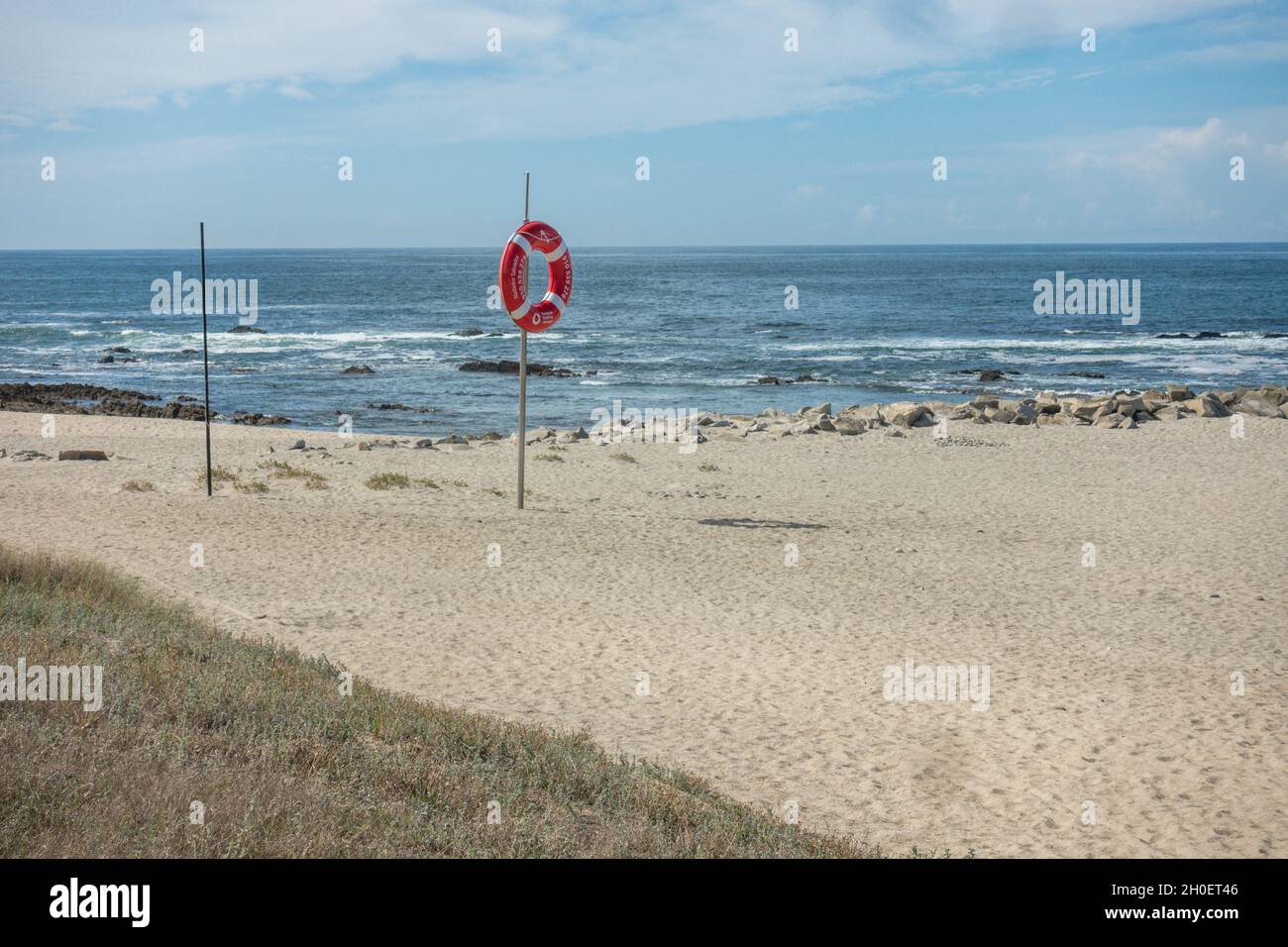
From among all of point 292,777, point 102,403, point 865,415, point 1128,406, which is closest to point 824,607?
point 292,777

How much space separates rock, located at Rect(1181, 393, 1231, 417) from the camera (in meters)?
23.2

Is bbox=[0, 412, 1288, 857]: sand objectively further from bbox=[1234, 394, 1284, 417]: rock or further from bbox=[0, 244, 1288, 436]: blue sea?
bbox=[1234, 394, 1284, 417]: rock

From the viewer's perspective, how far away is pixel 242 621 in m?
9.10

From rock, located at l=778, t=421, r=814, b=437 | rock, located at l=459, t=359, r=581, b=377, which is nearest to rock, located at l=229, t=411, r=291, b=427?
rock, located at l=459, t=359, r=581, b=377

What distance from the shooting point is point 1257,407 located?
77.7ft

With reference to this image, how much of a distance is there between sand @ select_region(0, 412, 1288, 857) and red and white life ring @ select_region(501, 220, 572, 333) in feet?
8.64

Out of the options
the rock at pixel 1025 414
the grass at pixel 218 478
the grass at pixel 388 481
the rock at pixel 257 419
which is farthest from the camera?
the rock at pixel 257 419

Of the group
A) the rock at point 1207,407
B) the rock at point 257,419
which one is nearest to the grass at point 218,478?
the rock at point 257,419

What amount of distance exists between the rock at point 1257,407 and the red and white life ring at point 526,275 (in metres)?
17.4

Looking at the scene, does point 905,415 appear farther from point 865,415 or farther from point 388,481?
point 388,481

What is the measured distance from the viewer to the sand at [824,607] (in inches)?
256

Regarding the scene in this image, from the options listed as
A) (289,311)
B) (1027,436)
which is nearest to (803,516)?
(1027,436)

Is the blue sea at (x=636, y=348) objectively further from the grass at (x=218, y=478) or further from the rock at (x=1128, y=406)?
the rock at (x=1128, y=406)
